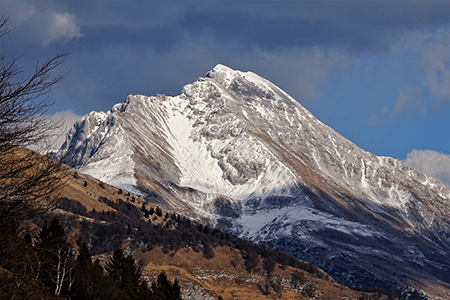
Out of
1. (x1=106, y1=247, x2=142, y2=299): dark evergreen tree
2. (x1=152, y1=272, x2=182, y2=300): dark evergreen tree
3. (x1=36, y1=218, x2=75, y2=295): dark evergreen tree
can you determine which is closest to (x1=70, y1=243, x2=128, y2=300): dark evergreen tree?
(x1=36, y1=218, x2=75, y2=295): dark evergreen tree

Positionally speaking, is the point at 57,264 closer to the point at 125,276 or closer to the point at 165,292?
the point at 125,276

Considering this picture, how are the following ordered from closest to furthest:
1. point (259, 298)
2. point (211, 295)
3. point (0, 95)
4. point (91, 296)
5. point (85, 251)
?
point (0, 95)
point (91, 296)
point (85, 251)
point (211, 295)
point (259, 298)

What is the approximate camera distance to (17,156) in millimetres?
23906

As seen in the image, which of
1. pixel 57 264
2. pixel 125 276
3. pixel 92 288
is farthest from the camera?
pixel 125 276

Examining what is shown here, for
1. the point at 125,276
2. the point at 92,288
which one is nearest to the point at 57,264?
the point at 92,288

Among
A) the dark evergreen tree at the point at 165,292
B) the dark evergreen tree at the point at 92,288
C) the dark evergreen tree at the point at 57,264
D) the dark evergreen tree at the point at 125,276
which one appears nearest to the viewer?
the dark evergreen tree at the point at 57,264

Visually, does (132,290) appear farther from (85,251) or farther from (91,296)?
(91,296)

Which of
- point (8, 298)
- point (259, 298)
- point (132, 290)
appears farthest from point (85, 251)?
A: point (259, 298)

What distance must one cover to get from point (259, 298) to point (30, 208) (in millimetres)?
167989

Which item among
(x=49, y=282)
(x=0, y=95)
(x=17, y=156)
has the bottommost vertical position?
(x=49, y=282)

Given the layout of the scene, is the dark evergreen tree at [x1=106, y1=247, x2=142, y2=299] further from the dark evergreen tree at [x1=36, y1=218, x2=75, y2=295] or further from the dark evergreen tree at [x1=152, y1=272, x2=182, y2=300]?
the dark evergreen tree at [x1=36, y1=218, x2=75, y2=295]

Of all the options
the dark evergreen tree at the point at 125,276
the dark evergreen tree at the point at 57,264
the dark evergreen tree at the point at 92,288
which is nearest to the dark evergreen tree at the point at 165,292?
the dark evergreen tree at the point at 125,276

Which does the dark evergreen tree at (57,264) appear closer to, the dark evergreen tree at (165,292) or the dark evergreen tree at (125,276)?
the dark evergreen tree at (125,276)

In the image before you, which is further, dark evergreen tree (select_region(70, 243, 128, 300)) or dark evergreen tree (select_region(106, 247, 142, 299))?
dark evergreen tree (select_region(106, 247, 142, 299))
